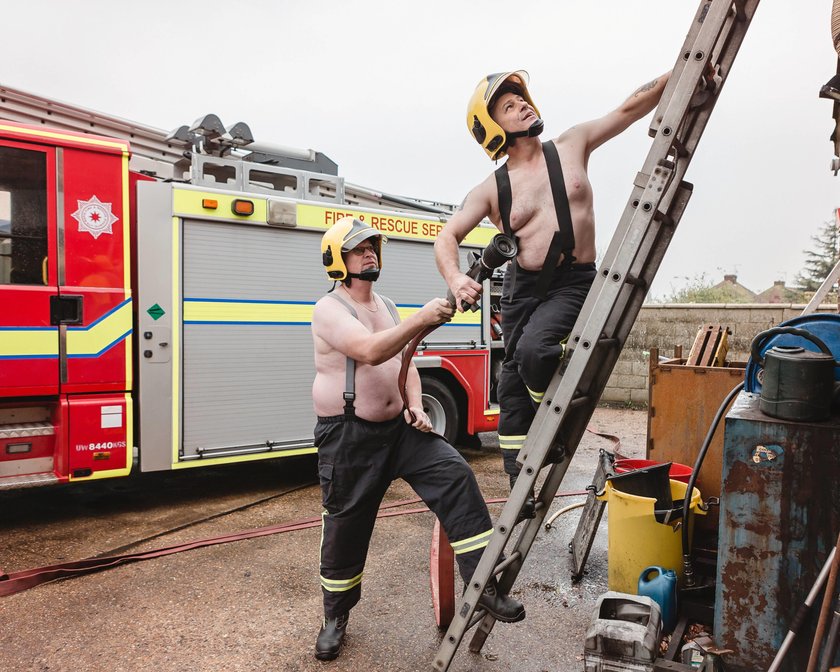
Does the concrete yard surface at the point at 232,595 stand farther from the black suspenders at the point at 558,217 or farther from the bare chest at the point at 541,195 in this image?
the bare chest at the point at 541,195

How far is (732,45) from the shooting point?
1.96 meters

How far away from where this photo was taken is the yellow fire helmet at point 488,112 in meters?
2.31

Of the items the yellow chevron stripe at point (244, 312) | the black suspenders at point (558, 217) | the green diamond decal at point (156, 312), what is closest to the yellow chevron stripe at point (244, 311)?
the yellow chevron stripe at point (244, 312)

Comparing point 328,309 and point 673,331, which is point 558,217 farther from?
point 673,331

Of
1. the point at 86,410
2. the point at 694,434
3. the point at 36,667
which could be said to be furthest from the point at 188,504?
the point at 694,434

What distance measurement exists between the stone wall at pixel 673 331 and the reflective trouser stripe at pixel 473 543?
27.1 feet

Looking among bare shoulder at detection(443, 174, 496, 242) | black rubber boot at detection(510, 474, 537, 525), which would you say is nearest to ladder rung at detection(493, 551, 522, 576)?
black rubber boot at detection(510, 474, 537, 525)

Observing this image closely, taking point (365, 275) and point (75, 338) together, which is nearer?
point (365, 275)

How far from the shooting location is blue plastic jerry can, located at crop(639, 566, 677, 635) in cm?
271

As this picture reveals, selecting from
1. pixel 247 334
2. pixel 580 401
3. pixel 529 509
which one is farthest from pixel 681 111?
pixel 247 334

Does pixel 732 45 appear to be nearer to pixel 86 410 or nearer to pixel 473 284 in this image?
pixel 473 284

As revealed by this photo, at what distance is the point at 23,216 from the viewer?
4.18 metres

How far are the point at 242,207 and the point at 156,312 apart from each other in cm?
106

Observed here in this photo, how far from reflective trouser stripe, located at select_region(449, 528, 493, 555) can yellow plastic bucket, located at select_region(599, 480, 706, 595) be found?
87 centimetres
